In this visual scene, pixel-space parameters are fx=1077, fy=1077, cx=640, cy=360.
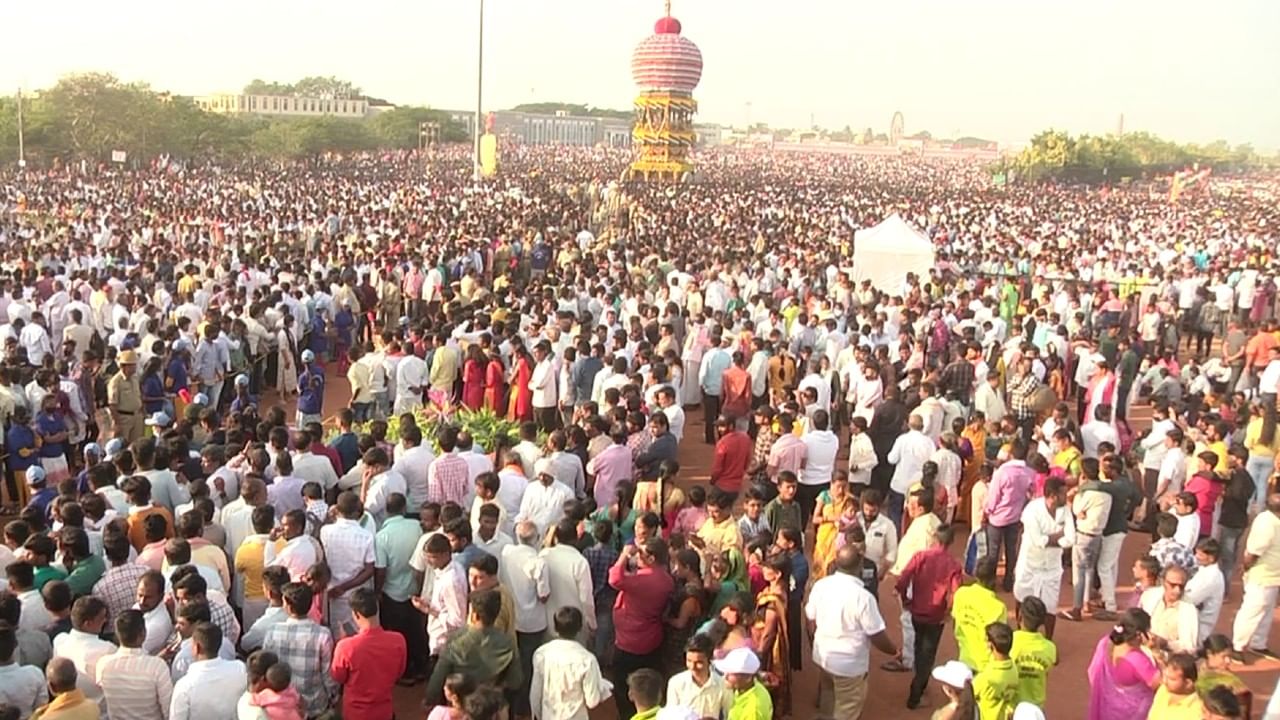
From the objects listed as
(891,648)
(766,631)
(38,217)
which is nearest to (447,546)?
(766,631)

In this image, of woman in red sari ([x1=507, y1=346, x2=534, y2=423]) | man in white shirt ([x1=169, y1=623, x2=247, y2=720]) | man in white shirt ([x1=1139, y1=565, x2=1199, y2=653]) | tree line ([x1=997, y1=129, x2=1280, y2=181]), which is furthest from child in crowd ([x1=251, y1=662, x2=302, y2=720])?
tree line ([x1=997, y1=129, x2=1280, y2=181])

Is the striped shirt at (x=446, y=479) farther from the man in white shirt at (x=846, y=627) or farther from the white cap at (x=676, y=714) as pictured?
the white cap at (x=676, y=714)

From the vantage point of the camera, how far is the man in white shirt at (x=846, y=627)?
5355 millimetres

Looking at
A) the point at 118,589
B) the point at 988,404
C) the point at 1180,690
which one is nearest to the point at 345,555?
the point at 118,589

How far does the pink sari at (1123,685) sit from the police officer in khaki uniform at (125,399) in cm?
737

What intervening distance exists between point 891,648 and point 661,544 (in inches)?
52.1

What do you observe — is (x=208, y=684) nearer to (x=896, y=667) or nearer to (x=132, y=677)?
(x=132, y=677)

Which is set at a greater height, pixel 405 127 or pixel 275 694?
pixel 405 127

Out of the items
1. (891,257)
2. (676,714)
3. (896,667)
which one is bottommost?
(896,667)

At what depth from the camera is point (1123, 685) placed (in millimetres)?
5000

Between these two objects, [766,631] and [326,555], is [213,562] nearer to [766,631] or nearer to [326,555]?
[326,555]

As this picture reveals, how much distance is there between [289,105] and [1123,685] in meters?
111

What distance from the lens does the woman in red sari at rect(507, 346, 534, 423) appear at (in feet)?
32.2

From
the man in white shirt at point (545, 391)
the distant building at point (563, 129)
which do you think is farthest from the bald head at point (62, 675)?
the distant building at point (563, 129)
